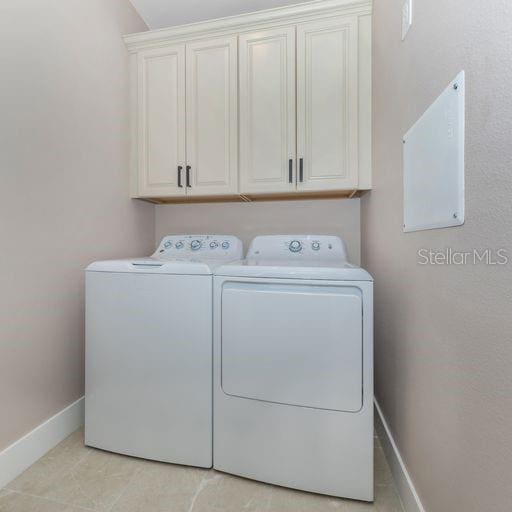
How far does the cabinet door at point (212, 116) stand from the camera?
1844 millimetres

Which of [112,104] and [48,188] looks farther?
[112,104]

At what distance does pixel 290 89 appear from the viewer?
5.76 ft

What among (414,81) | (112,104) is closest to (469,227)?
(414,81)

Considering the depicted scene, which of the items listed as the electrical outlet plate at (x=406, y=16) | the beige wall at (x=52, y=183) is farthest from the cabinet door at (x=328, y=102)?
the beige wall at (x=52, y=183)

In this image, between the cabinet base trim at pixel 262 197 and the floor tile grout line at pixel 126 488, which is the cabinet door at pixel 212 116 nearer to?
the cabinet base trim at pixel 262 197

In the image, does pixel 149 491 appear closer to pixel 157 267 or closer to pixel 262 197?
pixel 157 267

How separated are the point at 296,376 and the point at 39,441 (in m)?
1.26

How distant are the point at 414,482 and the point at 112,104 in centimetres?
246

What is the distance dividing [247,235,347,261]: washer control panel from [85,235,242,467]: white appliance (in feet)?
1.95

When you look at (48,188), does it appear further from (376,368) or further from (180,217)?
(376,368)

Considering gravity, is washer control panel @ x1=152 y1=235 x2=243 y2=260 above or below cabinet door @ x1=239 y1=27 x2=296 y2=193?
below

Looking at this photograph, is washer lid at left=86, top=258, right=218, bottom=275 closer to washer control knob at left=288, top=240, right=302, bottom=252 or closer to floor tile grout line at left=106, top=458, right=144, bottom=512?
washer control knob at left=288, top=240, right=302, bottom=252

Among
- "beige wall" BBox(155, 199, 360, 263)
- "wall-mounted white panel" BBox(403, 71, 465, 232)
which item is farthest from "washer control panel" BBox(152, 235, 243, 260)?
"wall-mounted white panel" BBox(403, 71, 465, 232)

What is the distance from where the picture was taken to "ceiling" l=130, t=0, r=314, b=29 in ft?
6.37
